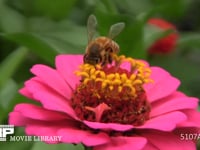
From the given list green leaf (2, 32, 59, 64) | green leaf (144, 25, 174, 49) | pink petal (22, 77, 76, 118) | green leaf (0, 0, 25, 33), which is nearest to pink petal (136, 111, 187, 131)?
pink petal (22, 77, 76, 118)

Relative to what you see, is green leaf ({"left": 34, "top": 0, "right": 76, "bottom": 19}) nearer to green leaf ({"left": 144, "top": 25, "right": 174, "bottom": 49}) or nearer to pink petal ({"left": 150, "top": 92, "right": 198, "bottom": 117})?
green leaf ({"left": 144, "top": 25, "right": 174, "bottom": 49})

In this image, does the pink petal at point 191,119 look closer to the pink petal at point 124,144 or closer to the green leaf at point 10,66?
the pink petal at point 124,144

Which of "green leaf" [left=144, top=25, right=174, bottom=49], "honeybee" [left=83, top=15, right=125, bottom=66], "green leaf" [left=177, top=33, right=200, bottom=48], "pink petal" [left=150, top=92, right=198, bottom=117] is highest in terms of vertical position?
"green leaf" [left=177, top=33, right=200, bottom=48]

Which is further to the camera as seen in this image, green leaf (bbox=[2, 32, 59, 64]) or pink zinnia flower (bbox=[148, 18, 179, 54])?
pink zinnia flower (bbox=[148, 18, 179, 54])

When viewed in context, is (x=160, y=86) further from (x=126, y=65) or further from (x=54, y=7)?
(x=54, y=7)

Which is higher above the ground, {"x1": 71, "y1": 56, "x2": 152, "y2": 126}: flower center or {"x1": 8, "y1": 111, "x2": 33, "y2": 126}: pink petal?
{"x1": 71, "y1": 56, "x2": 152, "y2": 126}: flower center

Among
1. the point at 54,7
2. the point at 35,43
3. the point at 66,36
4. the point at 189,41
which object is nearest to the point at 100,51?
the point at 35,43
